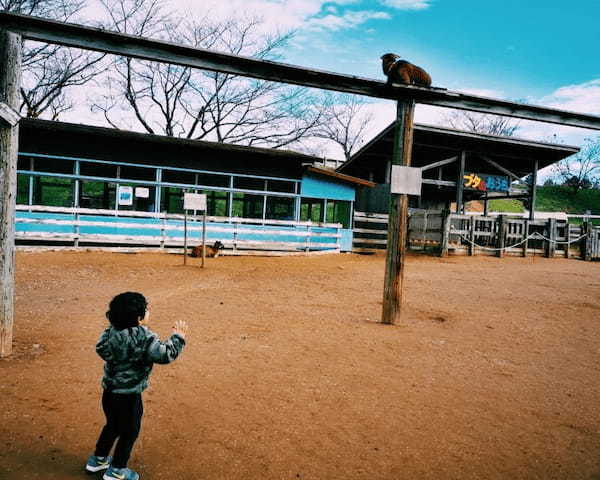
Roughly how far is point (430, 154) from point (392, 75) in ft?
50.5

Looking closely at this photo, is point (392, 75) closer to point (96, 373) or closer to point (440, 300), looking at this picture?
point (440, 300)

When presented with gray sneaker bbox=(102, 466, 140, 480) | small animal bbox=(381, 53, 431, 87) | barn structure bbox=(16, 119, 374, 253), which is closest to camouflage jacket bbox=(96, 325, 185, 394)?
gray sneaker bbox=(102, 466, 140, 480)

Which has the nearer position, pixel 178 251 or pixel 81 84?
pixel 178 251

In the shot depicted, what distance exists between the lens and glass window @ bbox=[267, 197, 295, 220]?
18.3 metres

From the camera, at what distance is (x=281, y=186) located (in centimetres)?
1781

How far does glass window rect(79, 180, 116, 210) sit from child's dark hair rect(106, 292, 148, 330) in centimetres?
1467

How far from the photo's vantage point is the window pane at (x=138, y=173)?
16.1m

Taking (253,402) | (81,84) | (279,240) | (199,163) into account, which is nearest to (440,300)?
(253,402)

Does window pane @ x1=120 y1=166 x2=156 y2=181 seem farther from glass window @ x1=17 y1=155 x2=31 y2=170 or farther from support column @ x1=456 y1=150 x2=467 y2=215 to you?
support column @ x1=456 y1=150 x2=467 y2=215

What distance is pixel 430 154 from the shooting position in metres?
20.7

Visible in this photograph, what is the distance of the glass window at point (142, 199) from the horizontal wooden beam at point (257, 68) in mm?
11162

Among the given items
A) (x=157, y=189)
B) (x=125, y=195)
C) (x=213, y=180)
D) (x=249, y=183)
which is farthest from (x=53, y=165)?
(x=249, y=183)

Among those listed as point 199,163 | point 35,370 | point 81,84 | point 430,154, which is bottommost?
point 35,370

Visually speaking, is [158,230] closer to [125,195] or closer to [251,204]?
[125,195]
